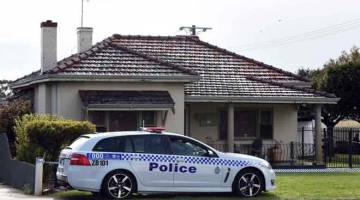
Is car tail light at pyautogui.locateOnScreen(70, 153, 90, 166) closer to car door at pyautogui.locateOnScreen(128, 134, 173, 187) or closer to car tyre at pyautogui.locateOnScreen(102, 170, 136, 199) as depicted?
car tyre at pyautogui.locateOnScreen(102, 170, 136, 199)

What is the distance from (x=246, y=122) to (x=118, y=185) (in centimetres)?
1546

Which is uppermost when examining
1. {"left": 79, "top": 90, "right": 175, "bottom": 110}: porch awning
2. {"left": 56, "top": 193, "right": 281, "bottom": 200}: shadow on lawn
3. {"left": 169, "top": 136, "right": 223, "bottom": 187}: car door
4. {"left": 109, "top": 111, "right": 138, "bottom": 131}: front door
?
{"left": 79, "top": 90, "right": 175, "bottom": 110}: porch awning

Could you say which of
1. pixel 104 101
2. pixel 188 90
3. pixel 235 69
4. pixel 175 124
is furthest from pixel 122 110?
pixel 235 69

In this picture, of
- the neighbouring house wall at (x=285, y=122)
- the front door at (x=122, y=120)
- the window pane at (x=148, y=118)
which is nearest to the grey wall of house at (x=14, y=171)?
the front door at (x=122, y=120)

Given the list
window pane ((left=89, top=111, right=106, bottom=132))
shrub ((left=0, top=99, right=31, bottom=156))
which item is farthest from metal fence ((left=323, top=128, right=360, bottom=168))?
shrub ((left=0, top=99, right=31, bottom=156))

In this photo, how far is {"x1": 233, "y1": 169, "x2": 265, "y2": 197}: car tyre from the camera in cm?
1645

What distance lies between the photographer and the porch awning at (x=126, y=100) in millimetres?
24688

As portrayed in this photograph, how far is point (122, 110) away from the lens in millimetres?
25188

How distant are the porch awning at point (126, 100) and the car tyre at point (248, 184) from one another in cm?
900

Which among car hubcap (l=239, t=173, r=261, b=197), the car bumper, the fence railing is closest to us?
car hubcap (l=239, t=173, r=261, b=197)

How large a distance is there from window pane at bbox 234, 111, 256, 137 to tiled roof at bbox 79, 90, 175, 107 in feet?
17.2

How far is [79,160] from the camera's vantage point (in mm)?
15523

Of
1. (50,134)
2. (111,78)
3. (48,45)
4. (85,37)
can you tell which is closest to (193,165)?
(50,134)

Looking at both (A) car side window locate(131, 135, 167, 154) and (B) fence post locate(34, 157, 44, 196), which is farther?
(B) fence post locate(34, 157, 44, 196)
